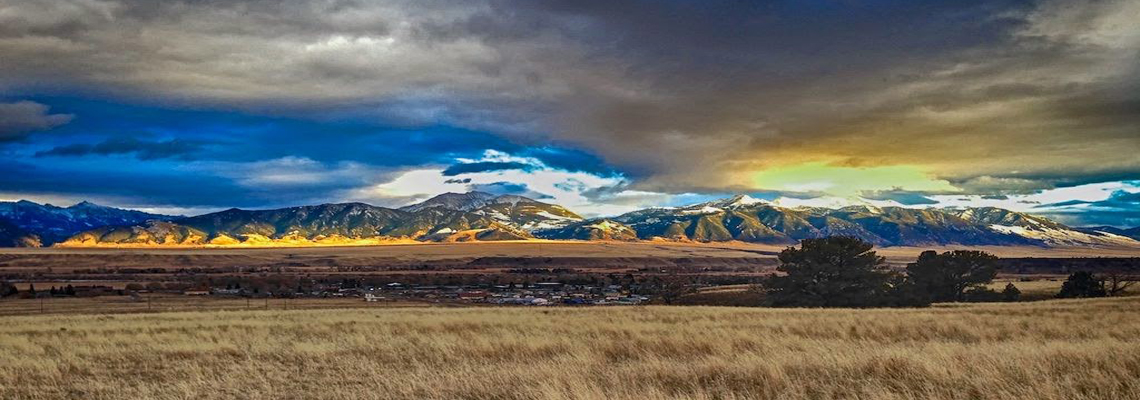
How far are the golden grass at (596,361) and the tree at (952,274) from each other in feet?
128

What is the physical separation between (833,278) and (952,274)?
14641 millimetres

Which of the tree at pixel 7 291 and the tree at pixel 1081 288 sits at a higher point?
the tree at pixel 7 291

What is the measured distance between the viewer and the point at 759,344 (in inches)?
703

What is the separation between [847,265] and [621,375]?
48.7 metres

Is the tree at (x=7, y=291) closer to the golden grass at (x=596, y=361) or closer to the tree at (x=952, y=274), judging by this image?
the golden grass at (x=596, y=361)

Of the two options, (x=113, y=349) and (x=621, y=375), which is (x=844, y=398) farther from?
(x=113, y=349)

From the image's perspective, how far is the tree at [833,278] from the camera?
56.2 meters

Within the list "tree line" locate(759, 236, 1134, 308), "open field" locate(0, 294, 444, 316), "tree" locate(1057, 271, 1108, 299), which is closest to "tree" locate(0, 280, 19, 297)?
"open field" locate(0, 294, 444, 316)

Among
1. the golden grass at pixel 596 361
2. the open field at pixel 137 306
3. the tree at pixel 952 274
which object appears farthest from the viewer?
the tree at pixel 952 274

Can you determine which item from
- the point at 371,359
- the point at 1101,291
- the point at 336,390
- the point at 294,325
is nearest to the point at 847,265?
the point at 1101,291

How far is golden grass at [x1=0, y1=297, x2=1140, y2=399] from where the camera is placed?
11.0 metres

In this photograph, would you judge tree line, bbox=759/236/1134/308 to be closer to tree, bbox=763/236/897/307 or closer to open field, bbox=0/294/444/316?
tree, bbox=763/236/897/307

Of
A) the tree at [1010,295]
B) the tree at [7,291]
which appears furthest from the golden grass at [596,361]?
the tree at [7,291]

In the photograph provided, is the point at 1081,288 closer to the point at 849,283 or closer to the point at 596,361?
the point at 849,283
